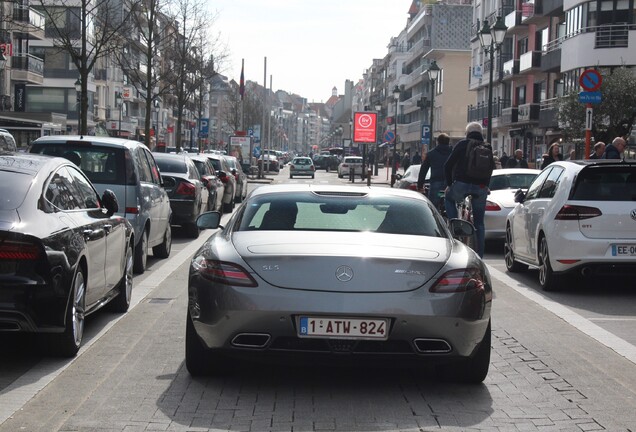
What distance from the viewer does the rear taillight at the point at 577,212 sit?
12.2m

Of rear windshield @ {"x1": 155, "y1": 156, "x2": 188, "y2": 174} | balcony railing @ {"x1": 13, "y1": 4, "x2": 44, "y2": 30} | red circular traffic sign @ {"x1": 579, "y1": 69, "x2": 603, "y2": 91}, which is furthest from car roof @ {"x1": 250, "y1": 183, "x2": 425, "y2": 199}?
balcony railing @ {"x1": 13, "y1": 4, "x2": 44, "y2": 30}

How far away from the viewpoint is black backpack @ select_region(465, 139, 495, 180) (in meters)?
14.2

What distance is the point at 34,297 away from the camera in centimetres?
701

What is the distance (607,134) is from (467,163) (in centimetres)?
2434

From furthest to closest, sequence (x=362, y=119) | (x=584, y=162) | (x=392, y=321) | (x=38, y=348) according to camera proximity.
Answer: (x=362, y=119), (x=584, y=162), (x=38, y=348), (x=392, y=321)

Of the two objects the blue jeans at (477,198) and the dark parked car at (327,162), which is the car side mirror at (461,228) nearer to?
the blue jeans at (477,198)

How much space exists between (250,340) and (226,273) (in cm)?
41

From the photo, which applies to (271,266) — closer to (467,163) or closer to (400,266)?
(400,266)

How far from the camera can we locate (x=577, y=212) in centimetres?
1232

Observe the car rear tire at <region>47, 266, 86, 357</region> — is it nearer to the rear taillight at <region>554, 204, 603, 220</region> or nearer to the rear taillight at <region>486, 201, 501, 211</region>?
the rear taillight at <region>554, 204, 603, 220</region>

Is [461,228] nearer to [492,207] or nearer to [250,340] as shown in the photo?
[250,340]

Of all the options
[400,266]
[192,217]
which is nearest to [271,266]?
[400,266]

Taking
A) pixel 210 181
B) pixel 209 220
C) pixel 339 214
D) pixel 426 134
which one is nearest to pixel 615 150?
pixel 210 181

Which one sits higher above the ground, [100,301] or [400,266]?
[400,266]
